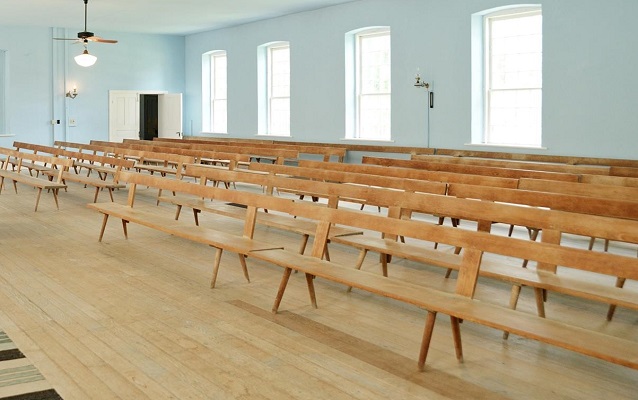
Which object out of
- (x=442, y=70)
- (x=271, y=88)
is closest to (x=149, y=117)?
(x=271, y=88)

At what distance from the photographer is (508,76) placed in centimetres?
1138

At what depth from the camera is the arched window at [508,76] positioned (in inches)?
431

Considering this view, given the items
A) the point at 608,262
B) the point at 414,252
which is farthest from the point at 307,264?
the point at 608,262

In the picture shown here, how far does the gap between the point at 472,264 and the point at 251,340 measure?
4.11ft

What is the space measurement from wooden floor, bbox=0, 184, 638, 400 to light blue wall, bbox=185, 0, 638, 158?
210 inches

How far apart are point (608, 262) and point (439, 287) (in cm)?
209

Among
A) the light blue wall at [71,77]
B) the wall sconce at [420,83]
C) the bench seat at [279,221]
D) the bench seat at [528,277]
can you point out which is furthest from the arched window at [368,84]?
the bench seat at [528,277]

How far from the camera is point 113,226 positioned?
786 cm

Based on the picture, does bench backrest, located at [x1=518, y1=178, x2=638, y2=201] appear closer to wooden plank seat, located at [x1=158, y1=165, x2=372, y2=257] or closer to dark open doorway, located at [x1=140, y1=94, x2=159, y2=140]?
wooden plank seat, located at [x1=158, y1=165, x2=372, y2=257]

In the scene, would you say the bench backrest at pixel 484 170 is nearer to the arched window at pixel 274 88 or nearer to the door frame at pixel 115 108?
the arched window at pixel 274 88

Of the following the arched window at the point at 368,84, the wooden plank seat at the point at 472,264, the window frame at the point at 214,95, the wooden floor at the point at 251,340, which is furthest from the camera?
the window frame at the point at 214,95

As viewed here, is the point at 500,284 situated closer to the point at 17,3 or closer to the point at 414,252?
the point at 414,252

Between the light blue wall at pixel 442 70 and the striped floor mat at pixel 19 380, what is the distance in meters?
8.37

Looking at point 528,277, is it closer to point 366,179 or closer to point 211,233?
point 211,233
